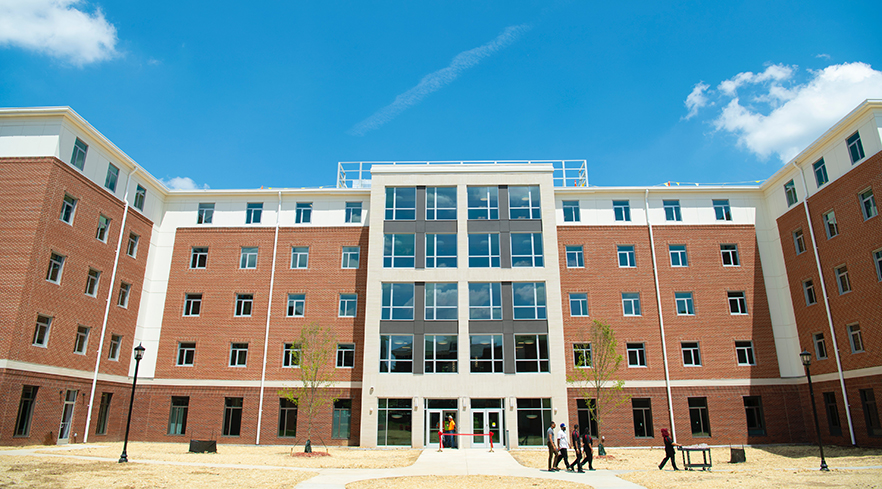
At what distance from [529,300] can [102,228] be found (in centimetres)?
2453

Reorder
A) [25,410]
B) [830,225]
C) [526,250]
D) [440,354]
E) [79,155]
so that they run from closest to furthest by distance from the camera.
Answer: [25,410]
[79,155]
[830,225]
[440,354]
[526,250]

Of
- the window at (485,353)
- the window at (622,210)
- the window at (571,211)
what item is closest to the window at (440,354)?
the window at (485,353)

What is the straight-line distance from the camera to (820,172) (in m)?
31.4

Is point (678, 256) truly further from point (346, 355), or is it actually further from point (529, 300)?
point (346, 355)

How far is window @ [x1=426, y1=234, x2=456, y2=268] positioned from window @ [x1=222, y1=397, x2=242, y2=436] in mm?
14047

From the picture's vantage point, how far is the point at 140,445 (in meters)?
30.5

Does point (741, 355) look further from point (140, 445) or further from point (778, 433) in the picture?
point (140, 445)

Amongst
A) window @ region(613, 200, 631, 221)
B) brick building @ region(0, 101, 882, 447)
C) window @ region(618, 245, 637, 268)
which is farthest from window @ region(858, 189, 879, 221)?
window @ region(613, 200, 631, 221)

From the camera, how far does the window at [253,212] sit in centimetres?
3738

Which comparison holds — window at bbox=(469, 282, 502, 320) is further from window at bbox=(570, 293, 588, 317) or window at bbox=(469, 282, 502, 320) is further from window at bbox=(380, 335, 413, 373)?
window at bbox=(570, 293, 588, 317)

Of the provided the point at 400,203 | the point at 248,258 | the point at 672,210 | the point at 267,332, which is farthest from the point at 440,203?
the point at 672,210

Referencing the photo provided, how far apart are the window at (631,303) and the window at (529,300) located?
5539 millimetres

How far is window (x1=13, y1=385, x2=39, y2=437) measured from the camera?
25.7m

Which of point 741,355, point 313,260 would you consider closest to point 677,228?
point 741,355
